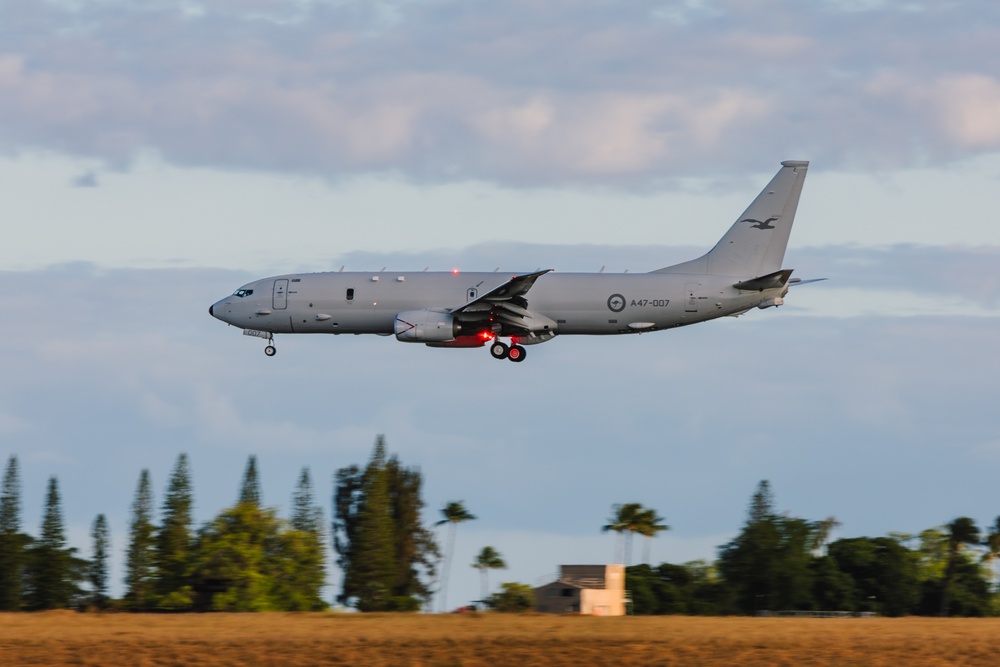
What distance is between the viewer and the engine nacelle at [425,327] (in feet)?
204

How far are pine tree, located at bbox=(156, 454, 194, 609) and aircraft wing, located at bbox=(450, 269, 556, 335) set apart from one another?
6075 cm

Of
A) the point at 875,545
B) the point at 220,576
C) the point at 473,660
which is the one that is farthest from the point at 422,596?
the point at 473,660

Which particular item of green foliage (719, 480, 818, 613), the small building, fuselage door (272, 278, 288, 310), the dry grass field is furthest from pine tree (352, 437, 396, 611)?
the dry grass field

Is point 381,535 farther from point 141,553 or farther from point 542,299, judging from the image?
point 542,299

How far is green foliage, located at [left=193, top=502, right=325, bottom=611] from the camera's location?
109062 mm

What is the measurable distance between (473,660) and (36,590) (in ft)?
334

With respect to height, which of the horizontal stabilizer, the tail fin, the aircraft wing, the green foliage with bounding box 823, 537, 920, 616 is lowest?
the green foliage with bounding box 823, 537, 920, 616

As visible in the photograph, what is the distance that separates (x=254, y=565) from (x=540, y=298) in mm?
57830

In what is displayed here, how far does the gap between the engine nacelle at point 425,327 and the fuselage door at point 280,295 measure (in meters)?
5.98

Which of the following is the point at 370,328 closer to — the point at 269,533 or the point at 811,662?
the point at 811,662

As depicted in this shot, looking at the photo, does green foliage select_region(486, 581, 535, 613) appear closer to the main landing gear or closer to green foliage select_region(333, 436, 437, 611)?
green foliage select_region(333, 436, 437, 611)

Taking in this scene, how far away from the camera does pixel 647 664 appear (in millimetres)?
38219

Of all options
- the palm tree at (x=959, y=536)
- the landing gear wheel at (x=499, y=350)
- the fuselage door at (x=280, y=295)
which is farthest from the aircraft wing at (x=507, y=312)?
the palm tree at (x=959, y=536)

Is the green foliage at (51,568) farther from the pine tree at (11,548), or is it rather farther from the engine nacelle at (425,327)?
the engine nacelle at (425,327)
